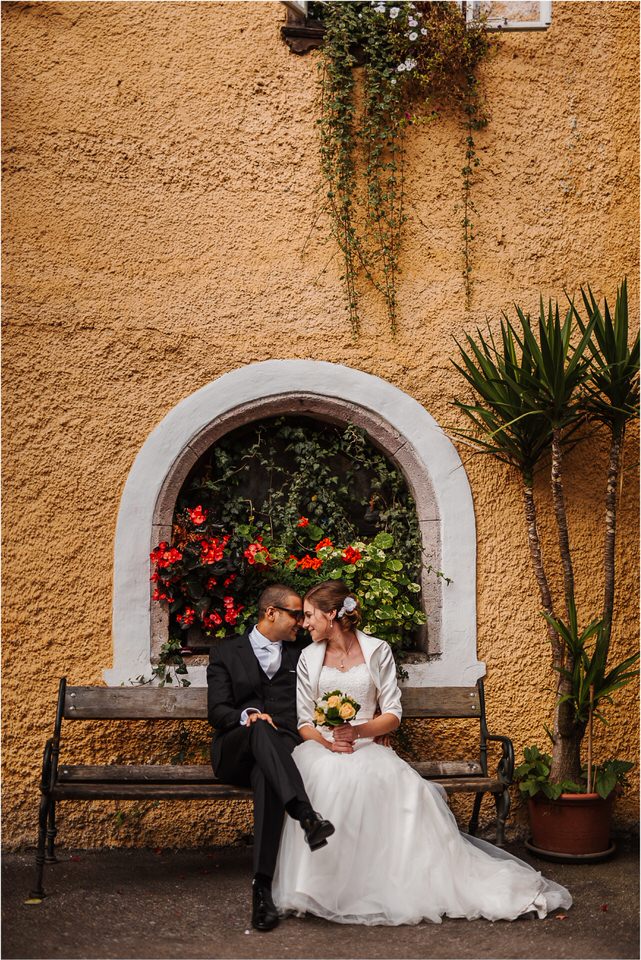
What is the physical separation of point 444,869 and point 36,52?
476cm

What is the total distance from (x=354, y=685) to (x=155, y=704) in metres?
1.06

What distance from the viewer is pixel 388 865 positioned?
12.3ft

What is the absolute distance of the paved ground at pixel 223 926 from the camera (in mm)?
3434

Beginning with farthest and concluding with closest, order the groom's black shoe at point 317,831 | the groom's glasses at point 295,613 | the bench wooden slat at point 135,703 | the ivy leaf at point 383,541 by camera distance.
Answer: the ivy leaf at point 383,541 → the bench wooden slat at point 135,703 → the groom's glasses at point 295,613 → the groom's black shoe at point 317,831

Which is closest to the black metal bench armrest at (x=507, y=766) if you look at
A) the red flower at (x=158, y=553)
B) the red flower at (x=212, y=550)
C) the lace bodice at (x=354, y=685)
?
the lace bodice at (x=354, y=685)

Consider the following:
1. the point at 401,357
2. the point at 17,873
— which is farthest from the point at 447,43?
the point at 17,873

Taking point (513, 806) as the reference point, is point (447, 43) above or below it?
above

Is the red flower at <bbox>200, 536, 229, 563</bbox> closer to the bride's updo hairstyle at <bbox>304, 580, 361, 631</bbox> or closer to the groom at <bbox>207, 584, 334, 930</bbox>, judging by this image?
the groom at <bbox>207, 584, 334, 930</bbox>

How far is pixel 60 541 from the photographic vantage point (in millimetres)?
4875

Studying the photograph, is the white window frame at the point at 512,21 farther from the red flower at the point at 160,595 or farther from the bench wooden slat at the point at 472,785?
the bench wooden slat at the point at 472,785

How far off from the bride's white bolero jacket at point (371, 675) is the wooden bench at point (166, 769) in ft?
1.32

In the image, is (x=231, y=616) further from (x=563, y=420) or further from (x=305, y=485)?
(x=563, y=420)

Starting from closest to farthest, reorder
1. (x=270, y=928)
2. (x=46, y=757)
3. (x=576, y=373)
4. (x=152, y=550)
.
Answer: (x=270, y=928) → (x=46, y=757) → (x=576, y=373) → (x=152, y=550)

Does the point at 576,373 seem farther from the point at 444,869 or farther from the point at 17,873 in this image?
the point at 17,873
